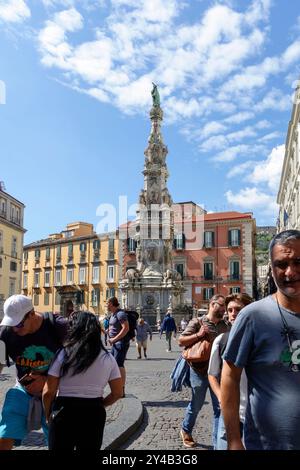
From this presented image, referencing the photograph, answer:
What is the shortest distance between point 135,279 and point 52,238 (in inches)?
1220

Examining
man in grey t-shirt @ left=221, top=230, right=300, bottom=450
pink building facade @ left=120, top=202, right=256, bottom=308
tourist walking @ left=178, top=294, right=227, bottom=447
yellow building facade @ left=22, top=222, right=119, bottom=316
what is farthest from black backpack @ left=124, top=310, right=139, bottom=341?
yellow building facade @ left=22, top=222, right=119, bottom=316

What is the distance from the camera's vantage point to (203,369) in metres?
5.46

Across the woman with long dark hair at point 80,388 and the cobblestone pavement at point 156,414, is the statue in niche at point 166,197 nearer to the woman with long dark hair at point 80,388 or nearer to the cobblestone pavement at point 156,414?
the cobblestone pavement at point 156,414

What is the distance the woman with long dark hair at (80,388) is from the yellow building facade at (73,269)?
52.1 meters

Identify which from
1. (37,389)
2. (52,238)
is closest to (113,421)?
(37,389)

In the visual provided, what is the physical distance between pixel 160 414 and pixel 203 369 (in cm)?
232

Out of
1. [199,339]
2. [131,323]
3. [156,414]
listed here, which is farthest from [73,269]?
[199,339]

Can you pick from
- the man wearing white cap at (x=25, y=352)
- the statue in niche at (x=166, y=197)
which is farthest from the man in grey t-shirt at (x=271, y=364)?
the statue in niche at (x=166, y=197)

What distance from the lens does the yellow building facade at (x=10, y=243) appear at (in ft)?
158

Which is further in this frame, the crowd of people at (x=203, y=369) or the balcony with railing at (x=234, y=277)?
the balcony with railing at (x=234, y=277)

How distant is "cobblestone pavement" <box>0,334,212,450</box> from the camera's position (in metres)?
5.66

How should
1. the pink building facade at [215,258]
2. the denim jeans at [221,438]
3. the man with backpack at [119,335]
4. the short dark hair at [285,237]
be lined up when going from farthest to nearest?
the pink building facade at [215,258] → the man with backpack at [119,335] → the denim jeans at [221,438] → the short dark hair at [285,237]

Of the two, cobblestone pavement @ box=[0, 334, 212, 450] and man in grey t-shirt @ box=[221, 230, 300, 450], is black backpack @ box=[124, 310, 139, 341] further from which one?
man in grey t-shirt @ box=[221, 230, 300, 450]

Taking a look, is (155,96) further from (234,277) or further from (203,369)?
(203,369)
